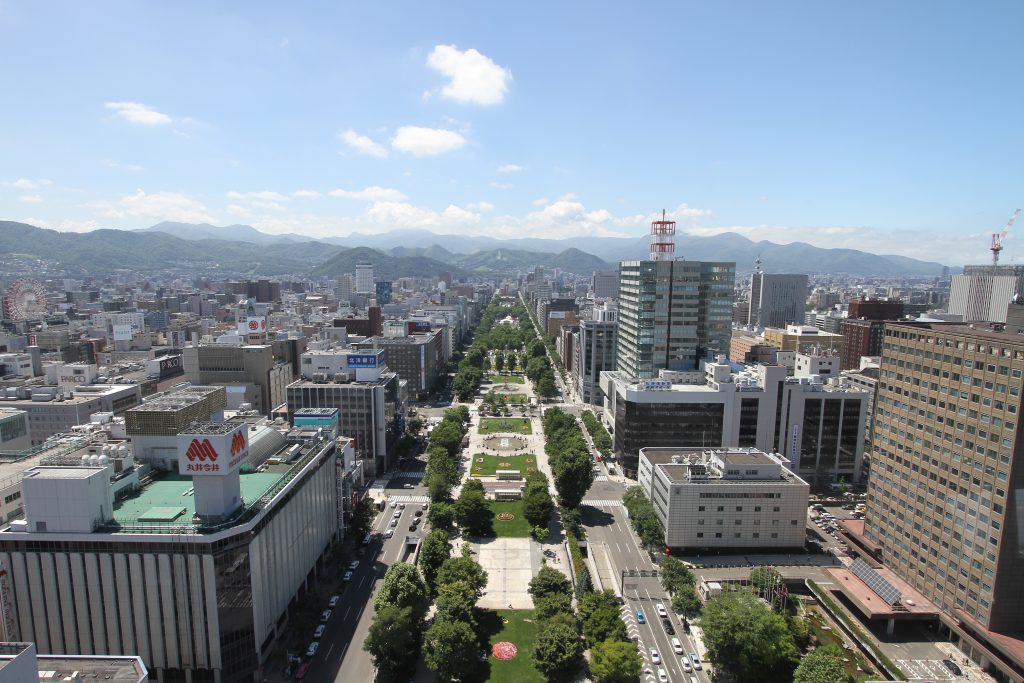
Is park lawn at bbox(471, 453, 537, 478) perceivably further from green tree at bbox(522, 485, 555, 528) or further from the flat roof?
the flat roof

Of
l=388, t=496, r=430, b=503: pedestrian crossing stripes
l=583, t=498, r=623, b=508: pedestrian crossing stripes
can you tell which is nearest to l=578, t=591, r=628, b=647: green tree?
l=583, t=498, r=623, b=508: pedestrian crossing stripes

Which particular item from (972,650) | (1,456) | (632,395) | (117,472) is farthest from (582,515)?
(1,456)

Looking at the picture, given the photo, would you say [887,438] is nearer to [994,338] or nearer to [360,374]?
[994,338]

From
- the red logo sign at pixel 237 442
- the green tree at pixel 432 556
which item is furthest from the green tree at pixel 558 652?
the red logo sign at pixel 237 442

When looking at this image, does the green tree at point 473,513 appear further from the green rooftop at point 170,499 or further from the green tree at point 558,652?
the green tree at point 558,652

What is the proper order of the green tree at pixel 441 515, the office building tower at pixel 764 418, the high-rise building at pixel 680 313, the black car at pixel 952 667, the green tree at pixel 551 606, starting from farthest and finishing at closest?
the high-rise building at pixel 680 313 → the office building tower at pixel 764 418 → the green tree at pixel 441 515 → the green tree at pixel 551 606 → the black car at pixel 952 667
